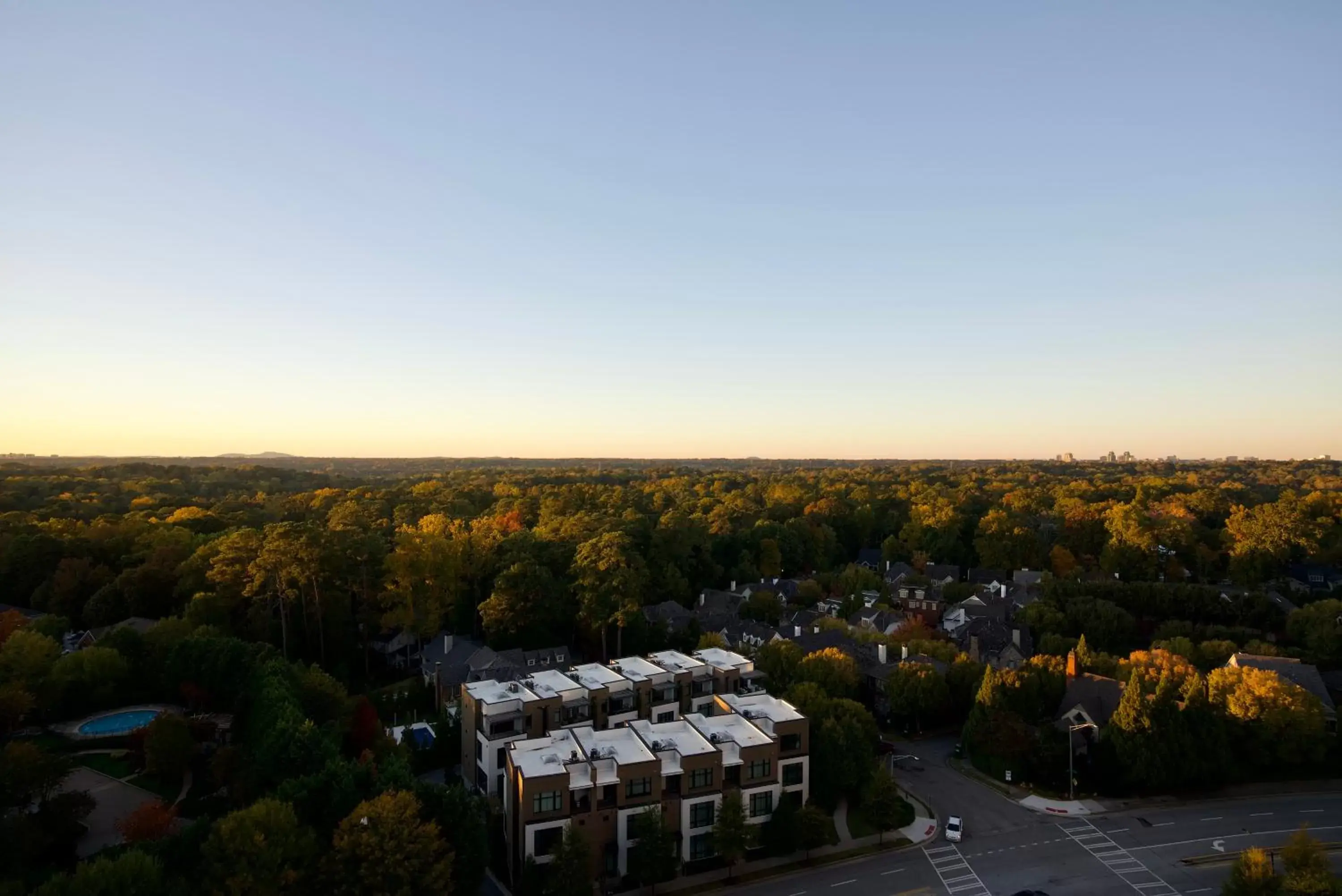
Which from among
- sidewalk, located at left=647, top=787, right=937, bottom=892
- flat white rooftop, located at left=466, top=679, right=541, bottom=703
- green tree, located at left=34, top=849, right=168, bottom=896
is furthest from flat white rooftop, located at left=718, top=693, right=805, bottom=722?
green tree, located at left=34, top=849, right=168, bottom=896

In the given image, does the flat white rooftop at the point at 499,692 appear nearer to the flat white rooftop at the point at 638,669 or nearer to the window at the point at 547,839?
the flat white rooftop at the point at 638,669

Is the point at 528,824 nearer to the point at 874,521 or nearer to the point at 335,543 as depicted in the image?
the point at 335,543

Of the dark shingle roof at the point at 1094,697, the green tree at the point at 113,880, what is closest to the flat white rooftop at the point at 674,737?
the green tree at the point at 113,880

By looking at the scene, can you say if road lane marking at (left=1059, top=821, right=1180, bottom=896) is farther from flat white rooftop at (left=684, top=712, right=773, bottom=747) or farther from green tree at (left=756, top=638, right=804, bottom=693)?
green tree at (left=756, top=638, right=804, bottom=693)

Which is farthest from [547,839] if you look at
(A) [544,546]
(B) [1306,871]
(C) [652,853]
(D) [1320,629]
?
(D) [1320,629]

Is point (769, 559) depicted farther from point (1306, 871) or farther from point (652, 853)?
point (1306, 871)

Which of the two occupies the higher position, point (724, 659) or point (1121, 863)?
point (724, 659)
